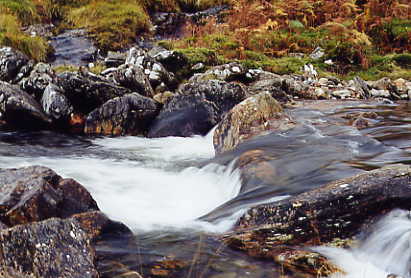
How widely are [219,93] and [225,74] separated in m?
2.25

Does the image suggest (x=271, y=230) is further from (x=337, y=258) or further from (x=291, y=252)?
(x=337, y=258)

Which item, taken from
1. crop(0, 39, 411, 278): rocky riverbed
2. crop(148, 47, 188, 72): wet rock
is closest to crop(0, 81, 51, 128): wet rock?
crop(0, 39, 411, 278): rocky riverbed

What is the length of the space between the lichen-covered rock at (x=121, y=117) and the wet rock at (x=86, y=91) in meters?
0.37

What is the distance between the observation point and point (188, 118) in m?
8.34

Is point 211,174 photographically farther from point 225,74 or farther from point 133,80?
point 225,74

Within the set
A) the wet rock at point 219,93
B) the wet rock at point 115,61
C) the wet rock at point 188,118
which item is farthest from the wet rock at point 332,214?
the wet rock at point 115,61

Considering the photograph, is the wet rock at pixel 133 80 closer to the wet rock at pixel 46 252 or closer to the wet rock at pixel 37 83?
the wet rock at pixel 37 83

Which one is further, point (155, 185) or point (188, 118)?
point (188, 118)

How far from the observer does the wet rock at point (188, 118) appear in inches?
324

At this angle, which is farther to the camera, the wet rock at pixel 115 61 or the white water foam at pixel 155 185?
the wet rock at pixel 115 61

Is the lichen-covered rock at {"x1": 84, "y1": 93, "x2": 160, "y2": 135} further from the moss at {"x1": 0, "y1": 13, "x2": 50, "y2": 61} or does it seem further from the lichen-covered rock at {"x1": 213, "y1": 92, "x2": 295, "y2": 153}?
the moss at {"x1": 0, "y1": 13, "x2": 50, "y2": 61}

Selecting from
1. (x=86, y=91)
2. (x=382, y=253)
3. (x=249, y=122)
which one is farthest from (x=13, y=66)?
(x=382, y=253)

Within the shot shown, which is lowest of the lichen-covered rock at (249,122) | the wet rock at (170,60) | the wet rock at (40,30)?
the lichen-covered rock at (249,122)

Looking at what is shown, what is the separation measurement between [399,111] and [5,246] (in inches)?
310
